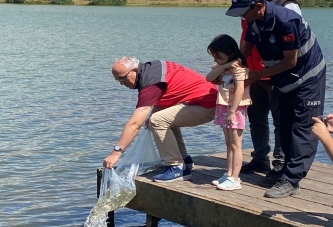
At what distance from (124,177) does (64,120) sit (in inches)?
284

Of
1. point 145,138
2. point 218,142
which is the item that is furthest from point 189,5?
point 145,138

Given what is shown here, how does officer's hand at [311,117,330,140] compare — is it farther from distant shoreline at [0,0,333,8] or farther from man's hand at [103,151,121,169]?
distant shoreline at [0,0,333,8]

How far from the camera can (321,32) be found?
38.4 meters

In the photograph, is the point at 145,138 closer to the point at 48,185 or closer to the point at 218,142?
the point at 48,185

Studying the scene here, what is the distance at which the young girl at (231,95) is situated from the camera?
6.04 m

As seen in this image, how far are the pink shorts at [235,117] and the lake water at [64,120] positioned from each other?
7.25ft

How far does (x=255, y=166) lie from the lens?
688 cm

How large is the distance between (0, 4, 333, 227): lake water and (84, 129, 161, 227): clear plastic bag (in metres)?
1.20

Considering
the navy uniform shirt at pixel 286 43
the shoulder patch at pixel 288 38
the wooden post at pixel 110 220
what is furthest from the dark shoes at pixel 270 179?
the wooden post at pixel 110 220

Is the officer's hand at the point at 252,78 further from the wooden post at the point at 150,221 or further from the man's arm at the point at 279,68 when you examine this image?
the wooden post at the point at 150,221

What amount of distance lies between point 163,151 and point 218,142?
18.4 ft

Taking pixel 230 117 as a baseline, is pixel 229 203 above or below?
below

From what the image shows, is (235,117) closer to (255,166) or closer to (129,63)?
(255,166)

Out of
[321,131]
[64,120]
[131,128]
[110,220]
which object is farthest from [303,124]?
[64,120]
